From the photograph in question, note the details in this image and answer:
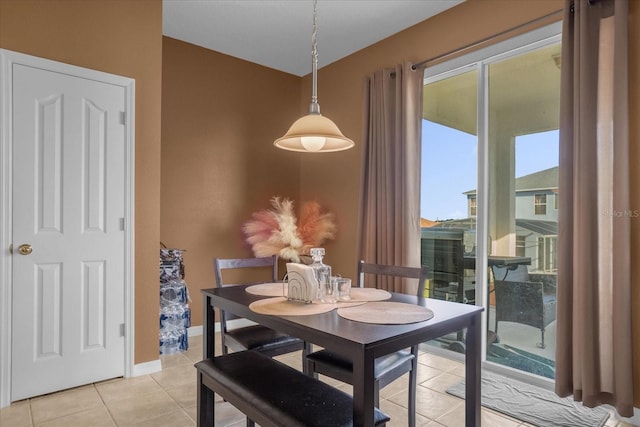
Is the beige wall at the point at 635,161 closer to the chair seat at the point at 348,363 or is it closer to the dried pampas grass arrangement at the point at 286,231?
the chair seat at the point at 348,363

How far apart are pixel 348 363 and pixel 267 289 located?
556 mm

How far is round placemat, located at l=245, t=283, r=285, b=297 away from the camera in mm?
1969

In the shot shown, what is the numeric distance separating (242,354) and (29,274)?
155cm

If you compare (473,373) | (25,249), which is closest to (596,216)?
(473,373)

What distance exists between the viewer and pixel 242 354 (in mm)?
1886

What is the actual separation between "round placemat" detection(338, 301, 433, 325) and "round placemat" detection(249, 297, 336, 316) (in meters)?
0.09

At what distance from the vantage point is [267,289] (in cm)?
210

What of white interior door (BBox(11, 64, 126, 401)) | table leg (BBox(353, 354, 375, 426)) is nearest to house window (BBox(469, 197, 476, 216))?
table leg (BBox(353, 354, 375, 426))

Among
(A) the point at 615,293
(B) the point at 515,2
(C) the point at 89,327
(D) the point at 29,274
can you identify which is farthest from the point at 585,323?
(D) the point at 29,274

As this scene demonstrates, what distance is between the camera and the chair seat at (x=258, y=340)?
2211 mm

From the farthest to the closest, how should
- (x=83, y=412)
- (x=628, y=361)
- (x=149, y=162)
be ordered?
1. (x=149, y=162)
2. (x=83, y=412)
3. (x=628, y=361)

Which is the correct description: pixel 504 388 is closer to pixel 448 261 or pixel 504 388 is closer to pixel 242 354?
pixel 448 261

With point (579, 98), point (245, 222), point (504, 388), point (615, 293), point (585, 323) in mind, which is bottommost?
point (504, 388)

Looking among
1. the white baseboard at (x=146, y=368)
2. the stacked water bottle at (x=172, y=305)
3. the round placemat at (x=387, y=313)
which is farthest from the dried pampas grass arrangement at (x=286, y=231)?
the round placemat at (x=387, y=313)
